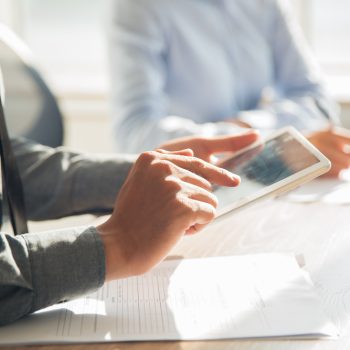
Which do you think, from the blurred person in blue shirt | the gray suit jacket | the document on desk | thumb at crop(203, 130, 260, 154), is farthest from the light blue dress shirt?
the gray suit jacket

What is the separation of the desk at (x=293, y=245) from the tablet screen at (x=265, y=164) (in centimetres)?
8

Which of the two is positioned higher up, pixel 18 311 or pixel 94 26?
pixel 18 311

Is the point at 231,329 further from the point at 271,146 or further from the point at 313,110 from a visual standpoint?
the point at 313,110

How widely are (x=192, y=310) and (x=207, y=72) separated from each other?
1229 mm

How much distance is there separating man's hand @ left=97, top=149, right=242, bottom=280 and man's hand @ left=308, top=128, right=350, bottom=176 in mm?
566

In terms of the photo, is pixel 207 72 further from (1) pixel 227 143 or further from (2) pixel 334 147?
(1) pixel 227 143

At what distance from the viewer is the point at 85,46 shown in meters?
2.88

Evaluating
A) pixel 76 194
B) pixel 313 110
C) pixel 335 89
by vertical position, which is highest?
pixel 76 194

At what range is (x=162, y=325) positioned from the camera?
655mm

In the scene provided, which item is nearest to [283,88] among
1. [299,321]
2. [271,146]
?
[271,146]

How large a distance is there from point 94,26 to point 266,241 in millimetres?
Answer: 2109

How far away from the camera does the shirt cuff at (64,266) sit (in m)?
0.66

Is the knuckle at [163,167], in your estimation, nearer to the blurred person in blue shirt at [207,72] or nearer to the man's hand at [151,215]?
the man's hand at [151,215]

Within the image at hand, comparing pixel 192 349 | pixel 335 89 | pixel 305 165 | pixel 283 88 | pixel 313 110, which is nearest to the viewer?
pixel 192 349
